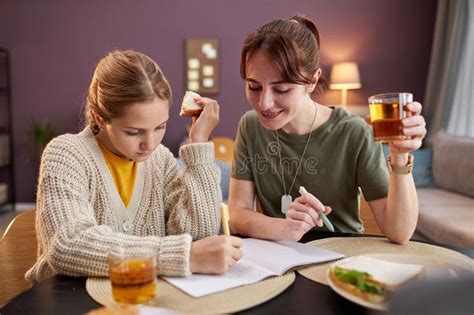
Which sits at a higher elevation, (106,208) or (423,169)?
(106,208)

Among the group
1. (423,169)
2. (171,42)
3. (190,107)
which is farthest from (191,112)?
(171,42)

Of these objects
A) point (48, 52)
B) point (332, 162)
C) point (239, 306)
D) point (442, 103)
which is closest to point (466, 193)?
point (442, 103)

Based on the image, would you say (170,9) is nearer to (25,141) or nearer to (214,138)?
(214,138)

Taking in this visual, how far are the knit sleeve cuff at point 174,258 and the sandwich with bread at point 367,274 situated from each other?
30 centimetres

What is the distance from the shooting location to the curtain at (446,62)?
4461 mm

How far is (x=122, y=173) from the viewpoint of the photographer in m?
1.27

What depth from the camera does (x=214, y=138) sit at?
5.45m

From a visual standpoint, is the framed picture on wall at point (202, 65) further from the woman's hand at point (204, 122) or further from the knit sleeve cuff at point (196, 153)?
the knit sleeve cuff at point (196, 153)

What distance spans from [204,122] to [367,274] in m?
0.69

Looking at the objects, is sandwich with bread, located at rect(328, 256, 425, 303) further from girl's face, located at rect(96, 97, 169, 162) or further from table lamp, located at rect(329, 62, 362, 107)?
table lamp, located at rect(329, 62, 362, 107)

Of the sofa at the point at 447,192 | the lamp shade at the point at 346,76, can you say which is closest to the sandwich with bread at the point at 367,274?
the sofa at the point at 447,192

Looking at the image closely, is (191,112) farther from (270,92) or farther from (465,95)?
(465,95)

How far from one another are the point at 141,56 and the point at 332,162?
724 mm

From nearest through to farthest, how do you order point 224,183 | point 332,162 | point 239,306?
point 239,306 → point 332,162 → point 224,183
